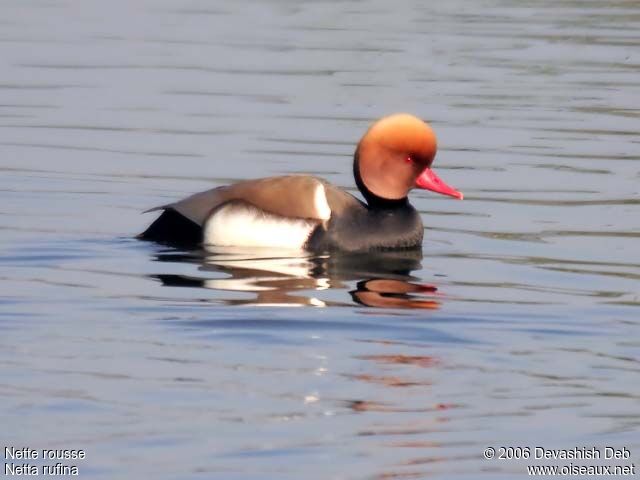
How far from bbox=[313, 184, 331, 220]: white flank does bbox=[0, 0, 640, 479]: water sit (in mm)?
292

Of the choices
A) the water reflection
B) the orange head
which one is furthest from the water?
the orange head

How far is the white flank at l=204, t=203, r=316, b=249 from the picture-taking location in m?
9.72

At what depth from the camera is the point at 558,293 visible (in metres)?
8.83

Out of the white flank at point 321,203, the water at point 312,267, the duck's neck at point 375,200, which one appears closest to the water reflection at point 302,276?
the water at point 312,267

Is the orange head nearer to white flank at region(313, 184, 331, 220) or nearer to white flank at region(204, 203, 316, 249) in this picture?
white flank at region(313, 184, 331, 220)

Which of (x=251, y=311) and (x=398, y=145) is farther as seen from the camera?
(x=398, y=145)

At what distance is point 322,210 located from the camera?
384 inches

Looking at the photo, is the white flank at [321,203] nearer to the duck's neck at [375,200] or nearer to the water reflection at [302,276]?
the water reflection at [302,276]

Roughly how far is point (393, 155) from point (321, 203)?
0.64m

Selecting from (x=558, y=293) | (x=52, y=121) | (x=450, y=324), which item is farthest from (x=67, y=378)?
(x=52, y=121)

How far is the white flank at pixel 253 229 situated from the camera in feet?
31.9

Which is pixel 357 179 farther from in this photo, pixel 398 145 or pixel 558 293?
pixel 558 293

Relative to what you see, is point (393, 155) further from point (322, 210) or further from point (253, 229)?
point (253, 229)

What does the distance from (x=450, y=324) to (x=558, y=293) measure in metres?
1.14
